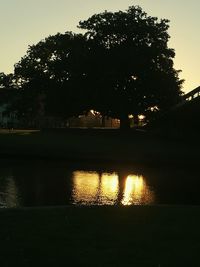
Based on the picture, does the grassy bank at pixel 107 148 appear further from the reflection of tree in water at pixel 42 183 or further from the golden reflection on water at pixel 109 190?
the golden reflection on water at pixel 109 190

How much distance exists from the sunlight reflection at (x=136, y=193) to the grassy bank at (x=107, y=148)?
12.5 metres

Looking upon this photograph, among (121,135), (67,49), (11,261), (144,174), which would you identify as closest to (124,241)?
(11,261)

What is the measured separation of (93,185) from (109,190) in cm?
200

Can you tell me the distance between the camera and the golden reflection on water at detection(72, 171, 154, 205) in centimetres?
2034

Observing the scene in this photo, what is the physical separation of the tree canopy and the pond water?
26457 mm

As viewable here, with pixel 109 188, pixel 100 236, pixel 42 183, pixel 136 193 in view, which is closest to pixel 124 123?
pixel 42 183

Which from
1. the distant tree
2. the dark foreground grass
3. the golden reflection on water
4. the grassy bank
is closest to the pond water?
the golden reflection on water

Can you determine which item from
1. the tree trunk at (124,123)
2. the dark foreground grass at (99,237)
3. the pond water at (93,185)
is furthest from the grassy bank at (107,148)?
the dark foreground grass at (99,237)

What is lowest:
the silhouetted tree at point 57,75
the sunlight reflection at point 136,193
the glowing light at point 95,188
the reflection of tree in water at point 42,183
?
the sunlight reflection at point 136,193

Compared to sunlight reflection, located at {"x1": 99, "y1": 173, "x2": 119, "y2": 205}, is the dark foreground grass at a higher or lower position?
higher

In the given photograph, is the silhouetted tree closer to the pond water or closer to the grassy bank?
the grassy bank

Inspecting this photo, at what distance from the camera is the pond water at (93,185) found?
Answer: 2030 centimetres

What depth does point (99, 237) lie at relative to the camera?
387 inches

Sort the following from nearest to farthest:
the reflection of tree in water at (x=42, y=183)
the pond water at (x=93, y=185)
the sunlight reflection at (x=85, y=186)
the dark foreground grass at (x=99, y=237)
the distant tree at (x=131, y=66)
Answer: the dark foreground grass at (x=99, y=237)
the reflection of tree in water at (x=42, y=183)
the pond water at (x=93, y=185)
the sunlight reflection at (x=85, y=186)
the distant tree at (x=131, y=66)
